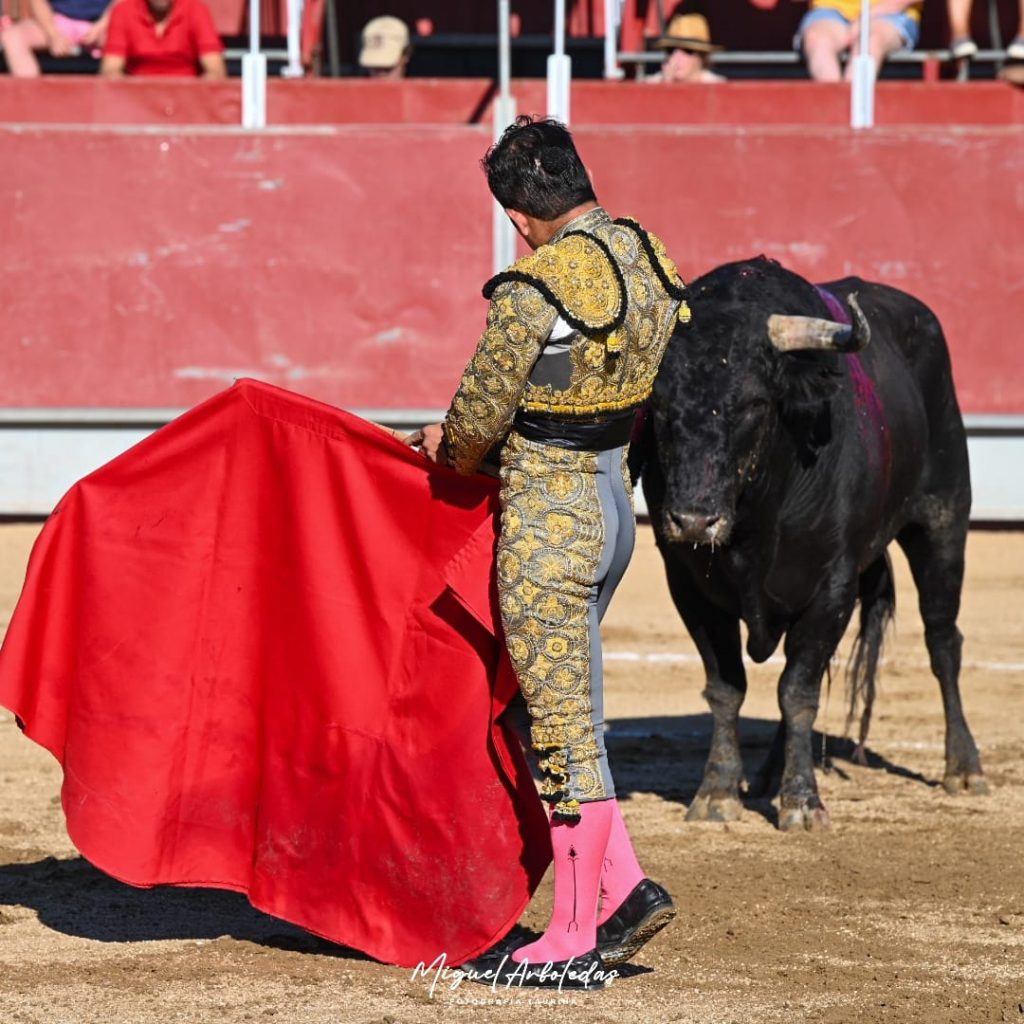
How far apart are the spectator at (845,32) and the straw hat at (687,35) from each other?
0.52 meters

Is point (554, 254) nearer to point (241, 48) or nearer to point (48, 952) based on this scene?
point (48, 952)

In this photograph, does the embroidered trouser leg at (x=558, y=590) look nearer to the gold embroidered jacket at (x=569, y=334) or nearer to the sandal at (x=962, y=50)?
the gold embroidered jacket at (x=569, y=334)

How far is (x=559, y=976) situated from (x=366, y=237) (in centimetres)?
706

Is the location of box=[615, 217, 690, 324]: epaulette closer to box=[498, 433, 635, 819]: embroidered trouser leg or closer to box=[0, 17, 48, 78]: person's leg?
box=[498, 433, 635, 819]: embroidered trouser leg

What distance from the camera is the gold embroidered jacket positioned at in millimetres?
3453

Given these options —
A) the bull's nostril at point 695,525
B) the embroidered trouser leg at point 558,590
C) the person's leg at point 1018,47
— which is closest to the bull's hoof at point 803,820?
the bull's nostril at point 695,525

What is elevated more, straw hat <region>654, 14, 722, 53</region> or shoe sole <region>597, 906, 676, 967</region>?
straw hat <region>654, 14, 722, 53</region>

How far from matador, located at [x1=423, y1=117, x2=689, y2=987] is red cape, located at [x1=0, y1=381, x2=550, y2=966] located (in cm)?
16

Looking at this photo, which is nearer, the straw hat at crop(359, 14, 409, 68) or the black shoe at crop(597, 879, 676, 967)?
the black shoe at crop(597, 879, 676, 967)

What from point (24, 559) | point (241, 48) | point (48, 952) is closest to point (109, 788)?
point (48, 952)

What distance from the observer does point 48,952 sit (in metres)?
3.85

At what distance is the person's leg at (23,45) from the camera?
10703 mm

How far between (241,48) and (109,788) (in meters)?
8.45

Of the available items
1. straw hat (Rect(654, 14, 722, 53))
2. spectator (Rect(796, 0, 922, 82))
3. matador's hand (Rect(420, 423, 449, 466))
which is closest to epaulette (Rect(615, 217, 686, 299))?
matador's hand (Rect(420, 423, 449, 466))
